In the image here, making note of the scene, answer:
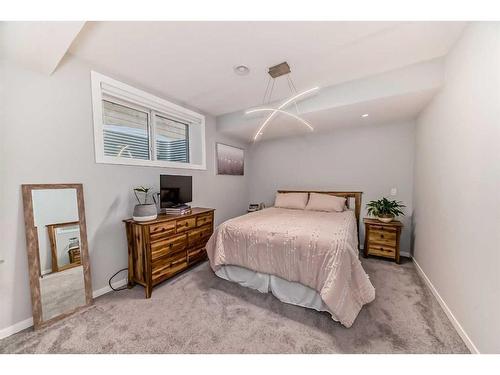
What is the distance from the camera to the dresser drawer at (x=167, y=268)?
6.68 ft

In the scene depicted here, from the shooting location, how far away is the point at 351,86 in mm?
2326

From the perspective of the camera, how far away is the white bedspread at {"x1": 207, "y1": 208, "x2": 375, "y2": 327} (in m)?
1.57

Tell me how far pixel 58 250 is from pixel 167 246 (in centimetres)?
93

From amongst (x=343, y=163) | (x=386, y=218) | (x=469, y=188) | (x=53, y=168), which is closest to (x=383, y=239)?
(x=386, y=218)

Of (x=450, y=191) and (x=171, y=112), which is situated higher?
(x=171, y=112)

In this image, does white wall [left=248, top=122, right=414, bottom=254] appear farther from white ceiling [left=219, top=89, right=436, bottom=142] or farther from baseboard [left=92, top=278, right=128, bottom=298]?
baseboard [left=92, top=278, right=128, bottom=298]

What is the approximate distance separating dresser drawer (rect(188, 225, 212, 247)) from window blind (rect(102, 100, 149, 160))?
1.21 m

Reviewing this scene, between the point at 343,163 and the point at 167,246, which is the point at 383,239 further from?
the point at 167,246

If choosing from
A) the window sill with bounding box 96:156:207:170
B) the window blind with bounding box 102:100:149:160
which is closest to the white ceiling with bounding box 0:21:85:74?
the window blind with bounding box 102:100:149:160

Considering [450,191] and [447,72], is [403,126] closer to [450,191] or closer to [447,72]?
[447,72]

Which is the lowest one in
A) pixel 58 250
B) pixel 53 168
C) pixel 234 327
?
pixel 234 327

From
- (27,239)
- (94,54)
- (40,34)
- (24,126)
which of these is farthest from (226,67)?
(27,239)

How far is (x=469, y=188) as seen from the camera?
142cm
